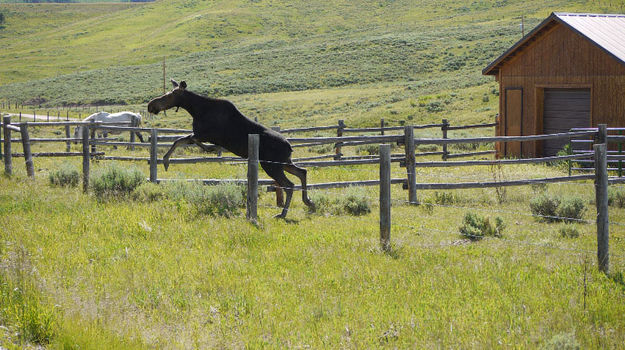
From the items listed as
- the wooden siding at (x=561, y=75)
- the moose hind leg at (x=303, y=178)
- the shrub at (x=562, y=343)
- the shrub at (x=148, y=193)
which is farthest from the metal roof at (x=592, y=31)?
the shrub at (x=562, y=343)

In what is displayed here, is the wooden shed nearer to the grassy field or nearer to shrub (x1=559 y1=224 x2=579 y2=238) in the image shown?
the grassy field

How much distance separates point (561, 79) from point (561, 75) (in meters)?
0.12

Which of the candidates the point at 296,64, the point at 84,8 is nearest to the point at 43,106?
the point at 296,64

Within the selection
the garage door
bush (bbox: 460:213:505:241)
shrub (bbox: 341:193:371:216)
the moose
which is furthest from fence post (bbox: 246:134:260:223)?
the garage door

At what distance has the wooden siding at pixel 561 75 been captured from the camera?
725 inches

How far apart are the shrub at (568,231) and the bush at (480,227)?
33.1 inches

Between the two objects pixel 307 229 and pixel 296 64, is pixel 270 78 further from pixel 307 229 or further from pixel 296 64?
pixel 307 229

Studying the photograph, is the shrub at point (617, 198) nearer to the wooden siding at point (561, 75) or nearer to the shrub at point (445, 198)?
the shrub at point (445, 198)

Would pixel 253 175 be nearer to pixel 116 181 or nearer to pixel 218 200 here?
pixel 218 200

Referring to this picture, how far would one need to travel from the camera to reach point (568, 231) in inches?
374

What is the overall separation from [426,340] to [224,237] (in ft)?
13.0

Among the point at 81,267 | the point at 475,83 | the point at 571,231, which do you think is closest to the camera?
the point at 81,267

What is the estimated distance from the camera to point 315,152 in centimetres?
2514

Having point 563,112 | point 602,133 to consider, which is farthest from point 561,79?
point 602,133
